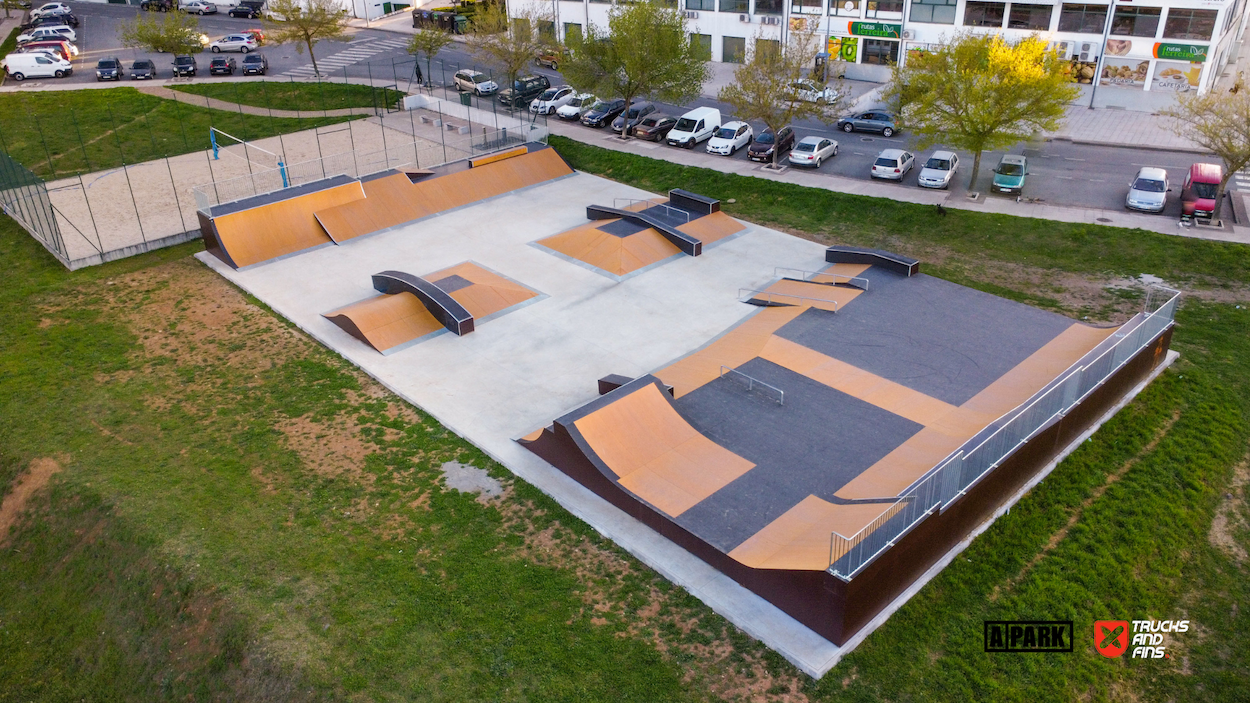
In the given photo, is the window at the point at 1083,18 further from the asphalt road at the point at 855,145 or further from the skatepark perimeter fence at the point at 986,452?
the skatepark perimeter fence at the point at 986,452

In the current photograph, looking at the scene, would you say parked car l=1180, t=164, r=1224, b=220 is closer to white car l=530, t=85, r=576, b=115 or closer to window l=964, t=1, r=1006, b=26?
window l=964, t=1, r=1006, b=26

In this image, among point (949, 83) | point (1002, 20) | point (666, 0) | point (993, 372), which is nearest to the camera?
point (993, 372)

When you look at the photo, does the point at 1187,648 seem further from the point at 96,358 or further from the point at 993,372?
the point at 96,358

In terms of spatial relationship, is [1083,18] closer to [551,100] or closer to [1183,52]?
[1183,52]

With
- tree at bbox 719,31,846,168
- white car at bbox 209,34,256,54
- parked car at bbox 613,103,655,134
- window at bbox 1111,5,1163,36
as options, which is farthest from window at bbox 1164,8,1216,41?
white car at bbox 209,34,256,54

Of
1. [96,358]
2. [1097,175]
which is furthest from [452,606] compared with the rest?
[1097,175]

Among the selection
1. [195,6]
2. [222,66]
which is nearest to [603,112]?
[222,66]
